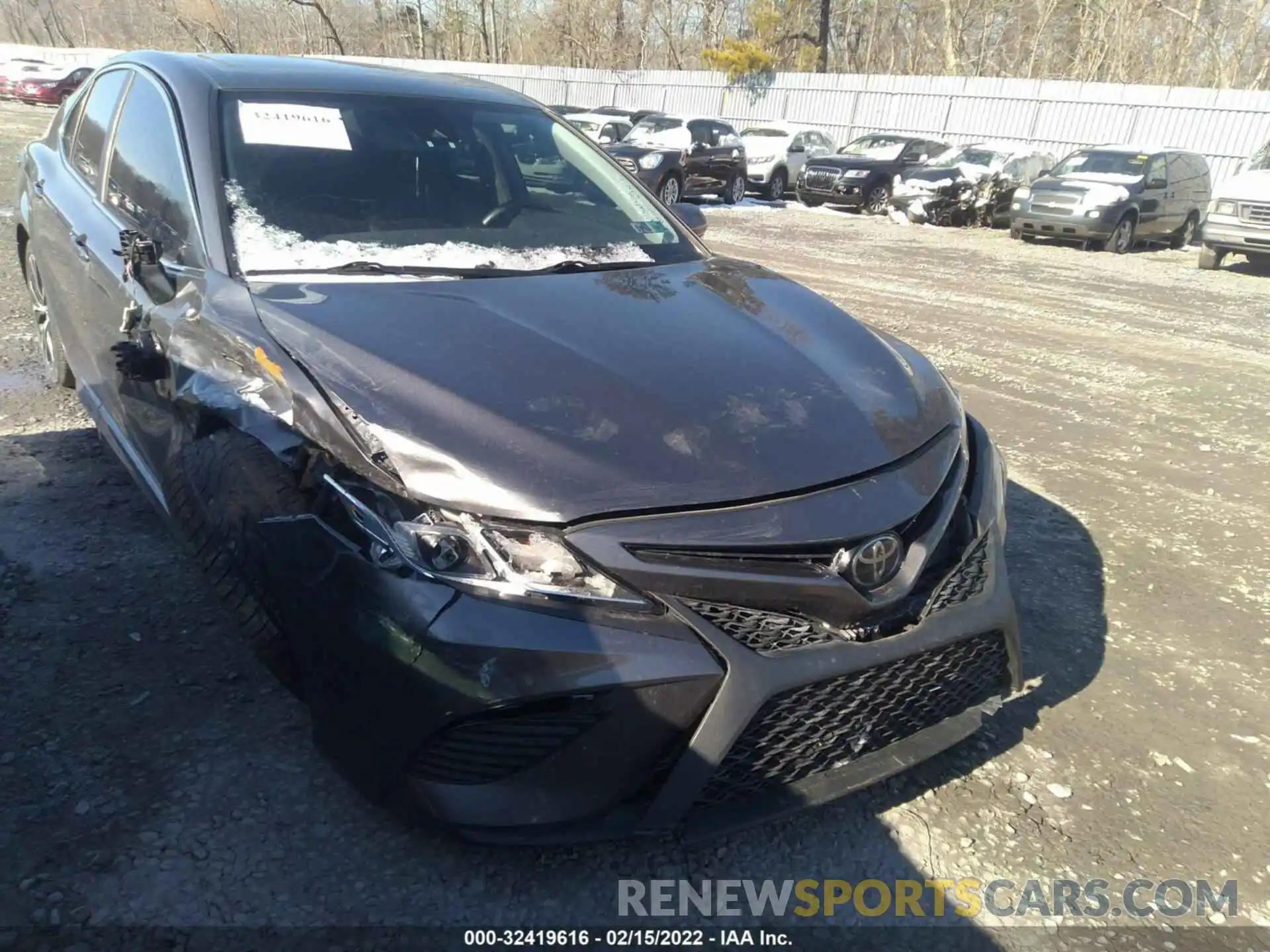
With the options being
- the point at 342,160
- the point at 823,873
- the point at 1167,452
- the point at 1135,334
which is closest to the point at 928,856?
the point at 823,873

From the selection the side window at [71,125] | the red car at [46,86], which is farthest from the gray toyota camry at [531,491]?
the red car at [46,86]

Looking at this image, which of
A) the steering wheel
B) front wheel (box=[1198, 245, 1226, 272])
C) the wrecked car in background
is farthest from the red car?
the steering wheel

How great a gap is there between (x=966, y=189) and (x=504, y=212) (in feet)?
53.8

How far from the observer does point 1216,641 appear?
3314 mm

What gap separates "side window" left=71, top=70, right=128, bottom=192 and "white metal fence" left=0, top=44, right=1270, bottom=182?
1541 centimetres

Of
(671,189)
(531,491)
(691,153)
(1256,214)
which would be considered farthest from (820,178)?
(531,491)

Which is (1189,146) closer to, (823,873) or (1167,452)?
(1167,452)

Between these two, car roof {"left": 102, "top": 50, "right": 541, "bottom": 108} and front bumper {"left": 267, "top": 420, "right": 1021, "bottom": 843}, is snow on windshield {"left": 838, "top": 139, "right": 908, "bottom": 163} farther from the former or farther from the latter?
front bumper {"left": 267, "top": 420, "right": 1021, "bottom": 843}

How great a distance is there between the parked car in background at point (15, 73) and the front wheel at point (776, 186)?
82.3ft

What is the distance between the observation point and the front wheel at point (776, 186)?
21.0 m

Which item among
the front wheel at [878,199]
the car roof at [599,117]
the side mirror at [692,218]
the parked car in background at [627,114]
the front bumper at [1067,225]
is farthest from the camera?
the parked car in background at [627,114]

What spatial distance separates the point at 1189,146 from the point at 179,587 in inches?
972

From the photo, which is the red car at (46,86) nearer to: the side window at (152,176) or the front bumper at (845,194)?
the front bumper at (845,194)

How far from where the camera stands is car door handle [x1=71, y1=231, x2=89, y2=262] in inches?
136
